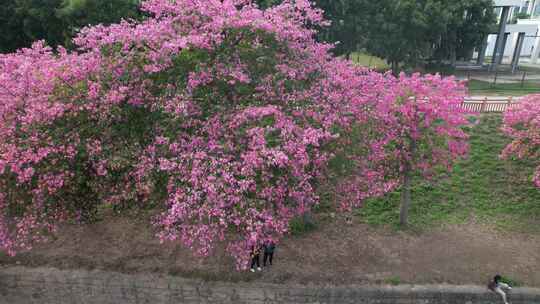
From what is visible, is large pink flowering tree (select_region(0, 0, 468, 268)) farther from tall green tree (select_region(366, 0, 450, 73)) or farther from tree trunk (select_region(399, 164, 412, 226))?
tall green tree (select_region(366, 0, 450, 73))

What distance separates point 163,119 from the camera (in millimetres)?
8766

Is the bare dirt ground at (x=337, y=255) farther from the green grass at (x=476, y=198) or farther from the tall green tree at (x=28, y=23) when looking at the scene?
the tall green tree at (x=28, y=23)

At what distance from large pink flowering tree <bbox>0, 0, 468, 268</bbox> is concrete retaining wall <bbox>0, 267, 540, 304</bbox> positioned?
171cm

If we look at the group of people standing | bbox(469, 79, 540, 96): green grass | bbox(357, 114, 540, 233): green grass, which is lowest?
the group of people standing

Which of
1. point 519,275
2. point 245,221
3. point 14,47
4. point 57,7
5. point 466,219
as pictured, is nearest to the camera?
point 245,221

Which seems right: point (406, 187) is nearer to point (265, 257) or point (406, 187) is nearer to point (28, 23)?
point (265, 257)

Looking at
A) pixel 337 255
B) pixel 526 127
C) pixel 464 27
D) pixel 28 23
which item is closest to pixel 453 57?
pixel 464 27

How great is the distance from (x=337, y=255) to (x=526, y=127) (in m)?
8.20

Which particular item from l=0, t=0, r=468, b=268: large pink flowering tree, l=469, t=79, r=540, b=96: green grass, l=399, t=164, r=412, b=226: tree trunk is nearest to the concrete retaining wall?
l=0, t=0, r=468, b=268: large pink flowering tree

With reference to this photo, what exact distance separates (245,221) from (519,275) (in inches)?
321

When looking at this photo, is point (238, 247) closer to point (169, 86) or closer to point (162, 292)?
point (162, 292)

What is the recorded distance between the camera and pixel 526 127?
1323 centimetres

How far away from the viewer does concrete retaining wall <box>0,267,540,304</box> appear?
9844mm

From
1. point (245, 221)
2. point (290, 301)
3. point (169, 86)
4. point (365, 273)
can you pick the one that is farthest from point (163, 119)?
point (365, 273)
